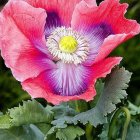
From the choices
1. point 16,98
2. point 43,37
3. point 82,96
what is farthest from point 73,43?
point 16,98

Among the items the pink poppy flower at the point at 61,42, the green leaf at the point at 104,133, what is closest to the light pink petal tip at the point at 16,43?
the pink poppy flower at the point at 61,42

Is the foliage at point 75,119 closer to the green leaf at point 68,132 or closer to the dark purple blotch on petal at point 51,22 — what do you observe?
the green leaf at point 68,132

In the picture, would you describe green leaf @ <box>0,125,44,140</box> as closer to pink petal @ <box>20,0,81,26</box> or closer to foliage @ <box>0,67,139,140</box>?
foliage @ <box>0,67,139,140</box>

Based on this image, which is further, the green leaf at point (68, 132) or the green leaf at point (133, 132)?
the green leaf at point (133, 132)

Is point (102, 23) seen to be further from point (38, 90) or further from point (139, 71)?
point (139, 71)

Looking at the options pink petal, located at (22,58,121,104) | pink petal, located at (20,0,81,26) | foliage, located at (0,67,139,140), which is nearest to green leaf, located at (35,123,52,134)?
foliage, located at (0,67,139,140)
